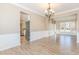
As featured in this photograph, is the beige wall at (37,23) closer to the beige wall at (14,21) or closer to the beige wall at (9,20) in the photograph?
the beige wall at (14,21)

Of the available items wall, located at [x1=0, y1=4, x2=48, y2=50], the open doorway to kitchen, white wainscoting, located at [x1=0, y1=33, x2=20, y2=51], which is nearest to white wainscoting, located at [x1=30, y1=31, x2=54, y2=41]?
wall, located at [x1=0, y1=4, x2=48, y2=50]

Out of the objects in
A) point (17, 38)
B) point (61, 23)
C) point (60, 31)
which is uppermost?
point (61, 23)

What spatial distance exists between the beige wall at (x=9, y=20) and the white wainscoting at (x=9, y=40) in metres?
0.09

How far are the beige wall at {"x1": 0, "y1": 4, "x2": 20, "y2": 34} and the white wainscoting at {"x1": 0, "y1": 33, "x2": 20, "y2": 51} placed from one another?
9 cm

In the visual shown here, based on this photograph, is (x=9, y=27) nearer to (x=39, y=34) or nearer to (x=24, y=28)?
(x=24, y=28)

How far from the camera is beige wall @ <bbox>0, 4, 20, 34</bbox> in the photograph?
2.08m

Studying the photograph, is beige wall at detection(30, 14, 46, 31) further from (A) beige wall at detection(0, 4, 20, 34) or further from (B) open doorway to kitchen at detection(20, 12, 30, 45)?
(A) beige wall at detection(0, 4, 20, 34)

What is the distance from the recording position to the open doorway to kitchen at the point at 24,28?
7.80 feet

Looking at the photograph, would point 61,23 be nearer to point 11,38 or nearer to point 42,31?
point 42,31

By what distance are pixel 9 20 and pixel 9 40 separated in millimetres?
459

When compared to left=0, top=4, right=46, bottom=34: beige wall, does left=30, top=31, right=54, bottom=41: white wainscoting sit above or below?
below

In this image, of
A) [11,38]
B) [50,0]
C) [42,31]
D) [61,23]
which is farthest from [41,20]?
[50,0]

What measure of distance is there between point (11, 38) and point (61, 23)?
123 centimetres

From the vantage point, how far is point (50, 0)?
126 cm
